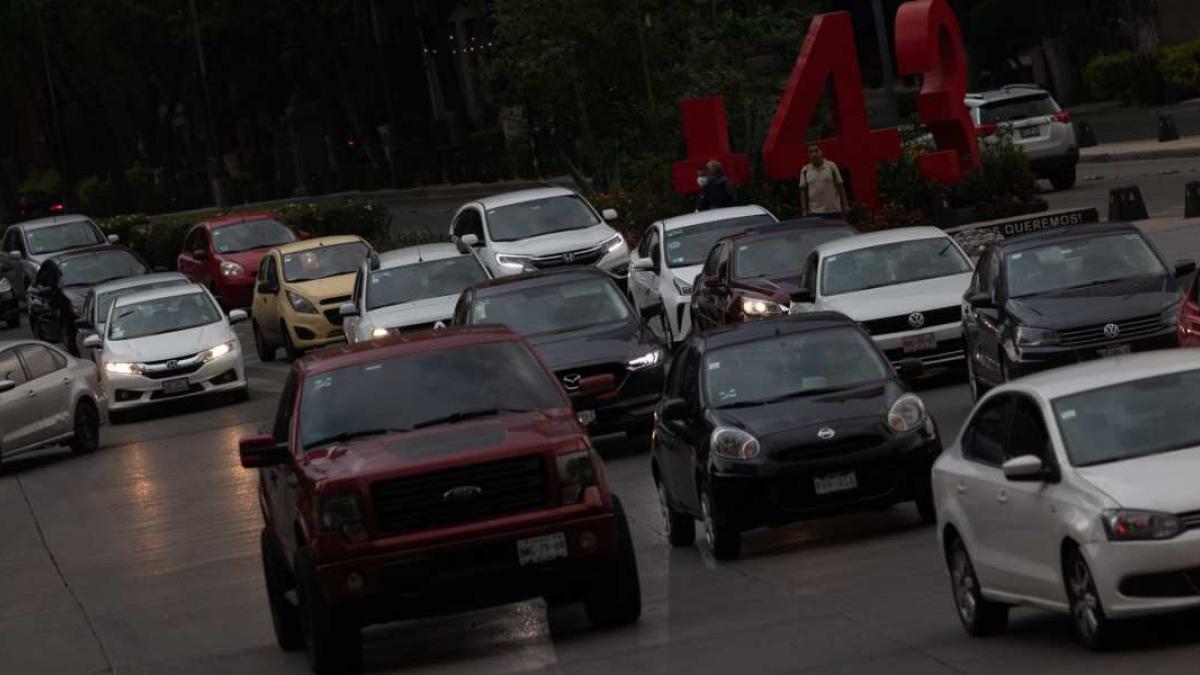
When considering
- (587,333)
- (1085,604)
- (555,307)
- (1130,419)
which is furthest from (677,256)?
(1085,604)

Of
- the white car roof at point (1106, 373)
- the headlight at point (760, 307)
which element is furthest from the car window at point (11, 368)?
the white car roof at point (1106, 373)

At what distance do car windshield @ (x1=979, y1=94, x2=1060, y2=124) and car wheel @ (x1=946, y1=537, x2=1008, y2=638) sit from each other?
32.2 m

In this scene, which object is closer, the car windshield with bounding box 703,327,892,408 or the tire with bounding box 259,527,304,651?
the tire with bounding box 259,527,304,651

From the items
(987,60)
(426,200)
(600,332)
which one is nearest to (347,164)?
(426,200)

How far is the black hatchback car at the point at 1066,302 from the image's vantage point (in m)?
21.0

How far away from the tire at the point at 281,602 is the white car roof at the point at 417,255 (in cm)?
1655

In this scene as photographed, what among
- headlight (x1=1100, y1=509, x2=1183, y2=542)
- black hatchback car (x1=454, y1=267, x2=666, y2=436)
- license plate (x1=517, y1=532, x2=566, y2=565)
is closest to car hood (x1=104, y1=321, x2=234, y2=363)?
black hatchback car (x1=454, y1=267, x2=666, y2=436)

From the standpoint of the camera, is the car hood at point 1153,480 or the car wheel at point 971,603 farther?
the car wheel at point 971,603

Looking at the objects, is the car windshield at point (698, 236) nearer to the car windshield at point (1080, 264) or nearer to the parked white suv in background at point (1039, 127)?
the car windshield at point (1080, 264)

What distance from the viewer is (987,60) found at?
253 ft

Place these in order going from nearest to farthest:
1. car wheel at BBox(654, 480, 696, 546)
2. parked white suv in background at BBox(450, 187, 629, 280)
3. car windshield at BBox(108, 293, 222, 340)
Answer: car wheel at BBox(654, 480, 696, 546), car windshield at BBox(108, 293, 222, 340), parked white suv in background at BBox(450, 187, 629, 280)

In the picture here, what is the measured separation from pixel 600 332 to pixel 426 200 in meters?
49.3

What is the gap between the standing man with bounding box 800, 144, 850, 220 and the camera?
34031mm

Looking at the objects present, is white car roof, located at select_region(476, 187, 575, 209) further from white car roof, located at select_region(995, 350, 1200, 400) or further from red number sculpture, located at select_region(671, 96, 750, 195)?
white car roof, located at select_region(995, 350, 1200, 400)
